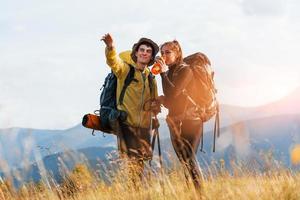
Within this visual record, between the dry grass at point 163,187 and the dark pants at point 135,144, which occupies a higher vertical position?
the dark pants at point 135,144

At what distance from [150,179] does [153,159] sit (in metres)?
0.30

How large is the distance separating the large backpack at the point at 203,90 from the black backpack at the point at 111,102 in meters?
0.75

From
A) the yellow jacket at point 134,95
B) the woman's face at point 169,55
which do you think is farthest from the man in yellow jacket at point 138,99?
the woman's face at point 169,55

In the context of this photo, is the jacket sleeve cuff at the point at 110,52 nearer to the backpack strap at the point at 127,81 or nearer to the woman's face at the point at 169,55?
the backpack strap at the point at 127,81

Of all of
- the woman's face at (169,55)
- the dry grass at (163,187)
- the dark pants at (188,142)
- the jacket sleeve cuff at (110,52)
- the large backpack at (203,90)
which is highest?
the jacket sleeve cuff at (110,52)

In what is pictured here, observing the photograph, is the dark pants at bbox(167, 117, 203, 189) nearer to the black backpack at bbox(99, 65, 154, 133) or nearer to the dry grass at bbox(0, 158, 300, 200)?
the dry grass at bbox(0, 158, 300, 200)

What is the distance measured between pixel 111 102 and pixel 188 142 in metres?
1.37

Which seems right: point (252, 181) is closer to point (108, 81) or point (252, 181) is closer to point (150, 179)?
point (150, 179)

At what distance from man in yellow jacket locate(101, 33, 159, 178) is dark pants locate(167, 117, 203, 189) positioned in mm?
592

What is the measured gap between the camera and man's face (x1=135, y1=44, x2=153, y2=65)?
777 centimetres

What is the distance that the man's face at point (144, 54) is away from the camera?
7.77 metres

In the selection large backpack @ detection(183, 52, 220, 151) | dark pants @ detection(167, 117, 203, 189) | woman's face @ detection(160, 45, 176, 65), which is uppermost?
woman's face @ detection(160, 45, 176, 65)

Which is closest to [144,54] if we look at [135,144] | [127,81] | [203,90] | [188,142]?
[127,81]

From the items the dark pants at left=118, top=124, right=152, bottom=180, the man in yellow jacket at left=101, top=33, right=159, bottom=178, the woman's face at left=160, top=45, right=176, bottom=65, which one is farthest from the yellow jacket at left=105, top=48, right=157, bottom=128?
the woman's face at left=160, top=45, right=176, bottom=65
